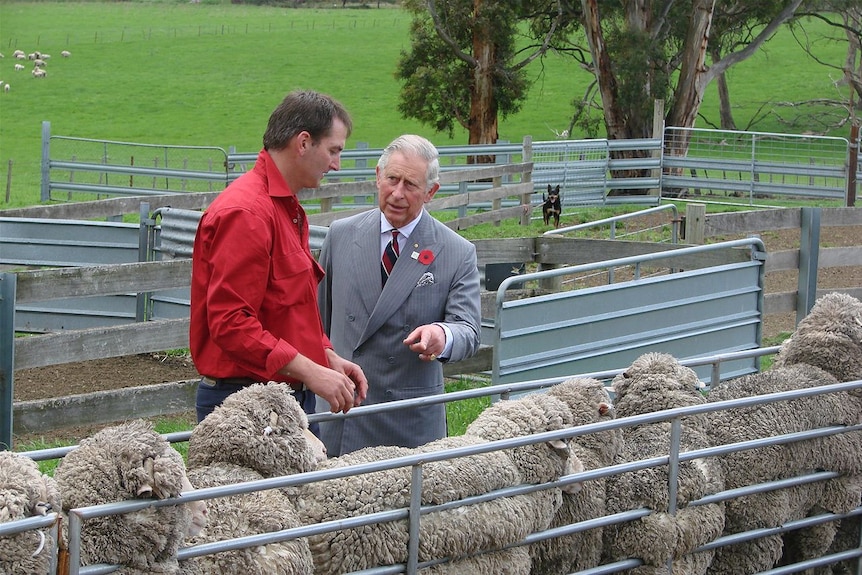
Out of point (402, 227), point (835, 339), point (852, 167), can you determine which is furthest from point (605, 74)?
point (402, 227)

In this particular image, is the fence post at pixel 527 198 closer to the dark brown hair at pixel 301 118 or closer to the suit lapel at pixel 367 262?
the suit lapel at pixel 367 262

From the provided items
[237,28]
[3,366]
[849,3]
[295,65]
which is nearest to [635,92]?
[849,3]

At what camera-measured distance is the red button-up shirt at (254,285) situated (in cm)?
340

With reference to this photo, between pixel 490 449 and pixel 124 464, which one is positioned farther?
pixel 490 449

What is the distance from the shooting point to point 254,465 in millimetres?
2822

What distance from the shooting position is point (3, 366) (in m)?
5.62

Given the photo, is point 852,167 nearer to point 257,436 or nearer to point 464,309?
point 464,309

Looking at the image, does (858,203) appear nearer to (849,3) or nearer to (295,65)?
(849,3)

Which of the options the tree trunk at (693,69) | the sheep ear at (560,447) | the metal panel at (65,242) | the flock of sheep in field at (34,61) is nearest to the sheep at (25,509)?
the sheep ear at (560,447)

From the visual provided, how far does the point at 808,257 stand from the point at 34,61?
54.1 meters

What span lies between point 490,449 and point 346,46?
6299cm

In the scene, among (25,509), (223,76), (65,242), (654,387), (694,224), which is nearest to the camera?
(25,509)

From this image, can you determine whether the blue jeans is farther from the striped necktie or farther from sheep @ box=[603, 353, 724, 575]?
sheep @ box=[603, 353, 724, 575]

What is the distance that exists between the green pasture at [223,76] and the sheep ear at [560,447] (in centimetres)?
3218
